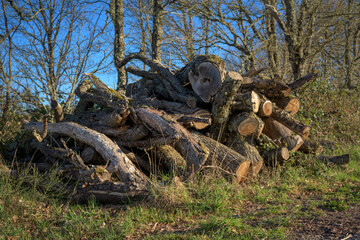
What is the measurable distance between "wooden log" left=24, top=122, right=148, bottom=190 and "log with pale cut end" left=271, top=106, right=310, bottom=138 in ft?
11.9

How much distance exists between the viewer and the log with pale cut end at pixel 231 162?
5.09m

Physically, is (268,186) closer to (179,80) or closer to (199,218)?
(199,218)

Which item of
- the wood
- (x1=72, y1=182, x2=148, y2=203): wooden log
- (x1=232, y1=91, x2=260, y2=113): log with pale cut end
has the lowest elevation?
(x1=72, y1=182, x2=148, y2=203): wooden log

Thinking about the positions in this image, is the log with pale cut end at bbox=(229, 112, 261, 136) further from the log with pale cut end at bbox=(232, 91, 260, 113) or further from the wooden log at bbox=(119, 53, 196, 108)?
the wooden log at bbox=(119, 53, 196, 108)

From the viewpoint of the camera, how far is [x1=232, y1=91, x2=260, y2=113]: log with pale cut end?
232 inches

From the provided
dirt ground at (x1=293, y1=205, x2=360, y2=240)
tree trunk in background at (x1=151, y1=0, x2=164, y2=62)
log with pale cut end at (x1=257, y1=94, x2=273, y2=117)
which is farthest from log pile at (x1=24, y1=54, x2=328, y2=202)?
tree trunk in background at (x1=151, y1=0, x2=164, y2=62)

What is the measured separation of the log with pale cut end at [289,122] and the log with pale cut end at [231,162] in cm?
181

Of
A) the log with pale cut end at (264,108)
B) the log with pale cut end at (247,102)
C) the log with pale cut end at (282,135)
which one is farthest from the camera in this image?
the log with pale cut end at (282,135)

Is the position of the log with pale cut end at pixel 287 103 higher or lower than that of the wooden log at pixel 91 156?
higher

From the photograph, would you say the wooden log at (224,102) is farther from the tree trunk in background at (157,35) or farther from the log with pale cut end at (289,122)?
the tree trunk in background at (157,35)

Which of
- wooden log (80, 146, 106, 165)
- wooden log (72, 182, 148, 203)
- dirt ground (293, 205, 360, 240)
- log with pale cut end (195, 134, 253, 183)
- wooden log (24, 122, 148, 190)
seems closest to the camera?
dirt ground (293, 205, 360, 240)

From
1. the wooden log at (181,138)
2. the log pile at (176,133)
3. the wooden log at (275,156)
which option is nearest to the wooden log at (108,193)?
the log pile at (176,133)

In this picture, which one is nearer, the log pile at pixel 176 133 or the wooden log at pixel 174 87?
the log pile at pixel 176 133

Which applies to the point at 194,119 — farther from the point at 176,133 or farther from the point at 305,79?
the point at 305,79
